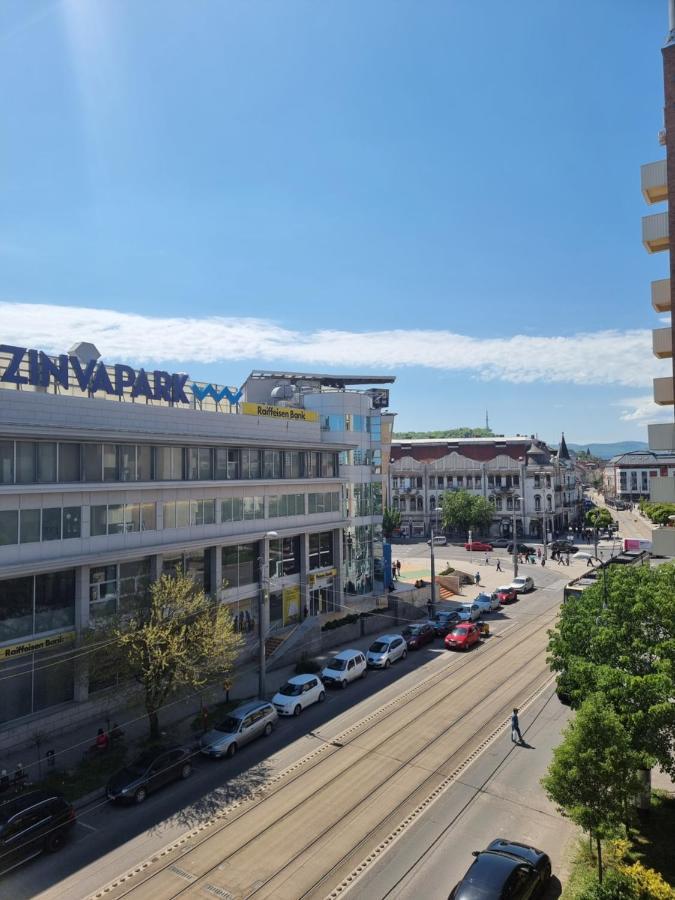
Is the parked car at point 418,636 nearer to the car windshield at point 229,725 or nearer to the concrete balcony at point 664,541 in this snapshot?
the car windshield at point 229,725

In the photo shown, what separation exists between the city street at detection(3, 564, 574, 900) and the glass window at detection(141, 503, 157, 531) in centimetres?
1326

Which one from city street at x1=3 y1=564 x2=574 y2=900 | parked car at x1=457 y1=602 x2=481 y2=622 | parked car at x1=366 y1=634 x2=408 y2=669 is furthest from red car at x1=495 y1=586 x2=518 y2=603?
city street at x1=3 y1=564 x2=574 y2=900

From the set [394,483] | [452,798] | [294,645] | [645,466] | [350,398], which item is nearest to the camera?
[452,798]

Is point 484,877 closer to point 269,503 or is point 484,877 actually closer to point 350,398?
point 269,503

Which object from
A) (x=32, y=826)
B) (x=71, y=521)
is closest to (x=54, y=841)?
(x=32, y=826)

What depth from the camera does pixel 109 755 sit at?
26797 millimetres

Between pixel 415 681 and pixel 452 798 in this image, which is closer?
pixel 452 798

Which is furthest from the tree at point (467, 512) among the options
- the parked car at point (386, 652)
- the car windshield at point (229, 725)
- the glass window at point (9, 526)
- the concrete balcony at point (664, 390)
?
the glass window at point (9, 526)

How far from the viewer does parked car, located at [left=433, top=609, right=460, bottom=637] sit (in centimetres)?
4669

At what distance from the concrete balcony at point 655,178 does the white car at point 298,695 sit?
29.0 metres

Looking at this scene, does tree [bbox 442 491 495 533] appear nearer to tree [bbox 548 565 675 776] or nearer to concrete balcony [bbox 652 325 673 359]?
tree [bbox 548 565 675 776]

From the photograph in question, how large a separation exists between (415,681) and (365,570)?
19683 mm

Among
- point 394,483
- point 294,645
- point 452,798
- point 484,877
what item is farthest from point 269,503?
point 394,483

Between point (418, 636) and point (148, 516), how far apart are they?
21330 millimetres
